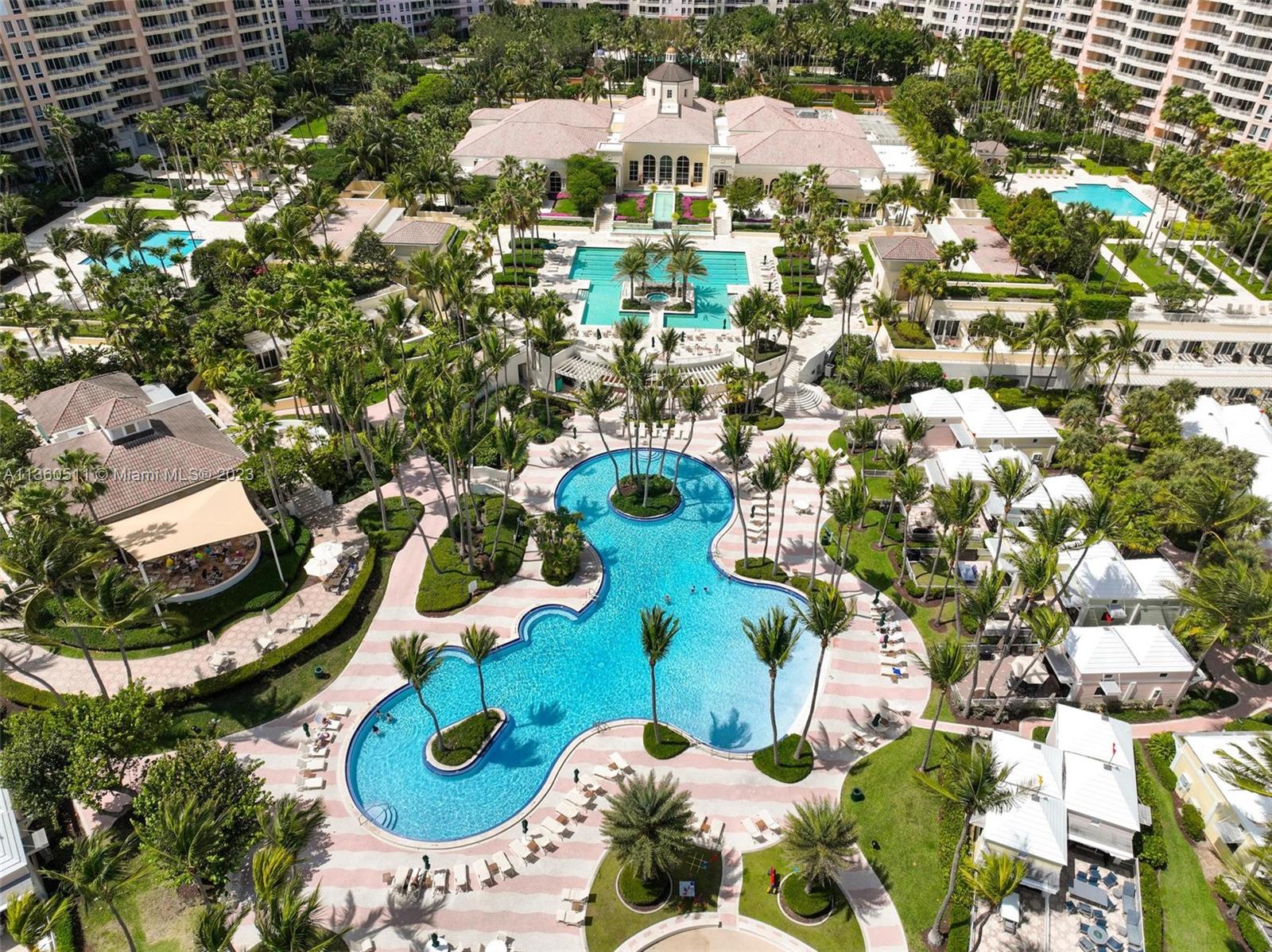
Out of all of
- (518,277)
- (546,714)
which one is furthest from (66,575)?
(518,277)

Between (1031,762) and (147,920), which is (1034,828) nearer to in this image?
(1031,762)

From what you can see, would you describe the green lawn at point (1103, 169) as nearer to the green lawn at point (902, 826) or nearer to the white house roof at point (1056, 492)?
the white house roof at point (1056, 492)

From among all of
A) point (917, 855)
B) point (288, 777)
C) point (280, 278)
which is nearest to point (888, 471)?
point (917, 855)

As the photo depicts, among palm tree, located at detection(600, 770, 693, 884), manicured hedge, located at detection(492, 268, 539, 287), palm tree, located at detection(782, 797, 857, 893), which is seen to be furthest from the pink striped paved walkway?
manicured hedge, located at detection(492, 268, 539, 287)

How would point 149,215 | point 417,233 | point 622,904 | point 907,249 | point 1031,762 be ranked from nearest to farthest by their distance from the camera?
point 622,904, point 1031,762, point 907,249, point 417,233, point 149,215

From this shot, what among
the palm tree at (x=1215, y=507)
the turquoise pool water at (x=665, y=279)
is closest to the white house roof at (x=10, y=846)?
the turquoise pool water at (x=665, y=279)
